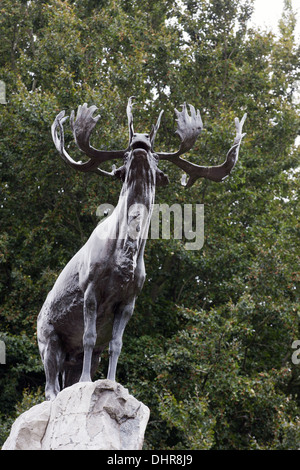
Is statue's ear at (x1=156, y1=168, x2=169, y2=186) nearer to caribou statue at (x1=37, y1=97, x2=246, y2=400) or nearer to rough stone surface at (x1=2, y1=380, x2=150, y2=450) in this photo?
caribou statue at (x1=37, y1=97, x2=246, y2=400)

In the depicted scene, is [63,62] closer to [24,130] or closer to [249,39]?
[24,130]

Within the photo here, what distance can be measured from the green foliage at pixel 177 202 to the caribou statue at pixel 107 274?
5143mm

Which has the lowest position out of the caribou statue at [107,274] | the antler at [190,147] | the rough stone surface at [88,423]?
the rough stone surface at [88,423]

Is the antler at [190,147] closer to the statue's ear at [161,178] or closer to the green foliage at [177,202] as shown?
the statue's ear at [161,178]

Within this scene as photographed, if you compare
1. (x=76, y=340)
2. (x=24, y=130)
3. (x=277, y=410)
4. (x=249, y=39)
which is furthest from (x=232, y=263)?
(x=76, y=340)

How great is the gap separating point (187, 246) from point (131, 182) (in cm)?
835

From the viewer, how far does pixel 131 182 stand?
19.7 feet

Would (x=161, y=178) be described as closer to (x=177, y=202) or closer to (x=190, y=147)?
(x=190, y=147)

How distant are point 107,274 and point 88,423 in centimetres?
126

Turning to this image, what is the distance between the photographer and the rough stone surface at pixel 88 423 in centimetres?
560

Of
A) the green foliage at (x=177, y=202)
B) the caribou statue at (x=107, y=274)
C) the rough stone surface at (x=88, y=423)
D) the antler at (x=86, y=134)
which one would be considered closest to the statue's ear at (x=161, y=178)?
the caribou statue at (x=107, y=274)

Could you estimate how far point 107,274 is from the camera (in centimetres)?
607

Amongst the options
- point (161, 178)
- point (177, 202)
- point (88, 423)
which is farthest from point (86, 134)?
point (177, 202)

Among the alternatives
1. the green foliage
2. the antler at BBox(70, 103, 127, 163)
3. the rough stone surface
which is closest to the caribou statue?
the antler at BBox(70, 103, 127, 163)
